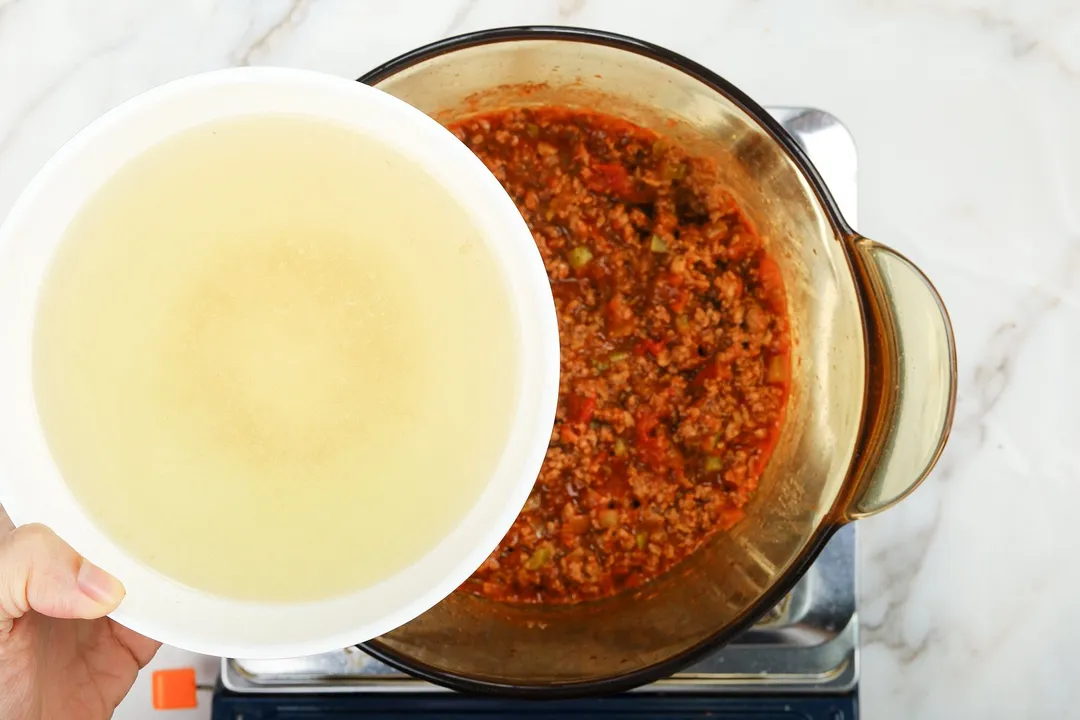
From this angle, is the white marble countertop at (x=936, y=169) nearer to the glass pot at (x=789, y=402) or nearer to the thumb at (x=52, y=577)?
the glass pot at (x=789, y=402)

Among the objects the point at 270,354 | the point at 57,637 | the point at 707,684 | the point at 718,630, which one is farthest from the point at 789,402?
the point at 57,637

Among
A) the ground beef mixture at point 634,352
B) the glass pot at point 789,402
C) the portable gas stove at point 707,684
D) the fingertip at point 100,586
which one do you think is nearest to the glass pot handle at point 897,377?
the glass pot at point 789,402

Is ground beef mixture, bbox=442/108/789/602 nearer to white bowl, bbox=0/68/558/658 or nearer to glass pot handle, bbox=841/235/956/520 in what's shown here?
glass pot handle, bbox=841/235/956/520

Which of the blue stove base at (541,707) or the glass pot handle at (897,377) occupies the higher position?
the glass pot handle at (897,377)

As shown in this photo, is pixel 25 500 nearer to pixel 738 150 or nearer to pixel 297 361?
pixel 297 361

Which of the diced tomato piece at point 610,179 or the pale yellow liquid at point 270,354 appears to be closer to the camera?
the pale yellow liquid at point 270,354

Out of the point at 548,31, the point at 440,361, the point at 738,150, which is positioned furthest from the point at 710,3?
the point at 440,361

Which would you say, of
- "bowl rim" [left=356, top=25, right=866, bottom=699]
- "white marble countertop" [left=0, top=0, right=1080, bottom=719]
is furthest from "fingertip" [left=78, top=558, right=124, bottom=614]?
"white marble countertop" [left=0, top=0, right=1080, bottom=719]
